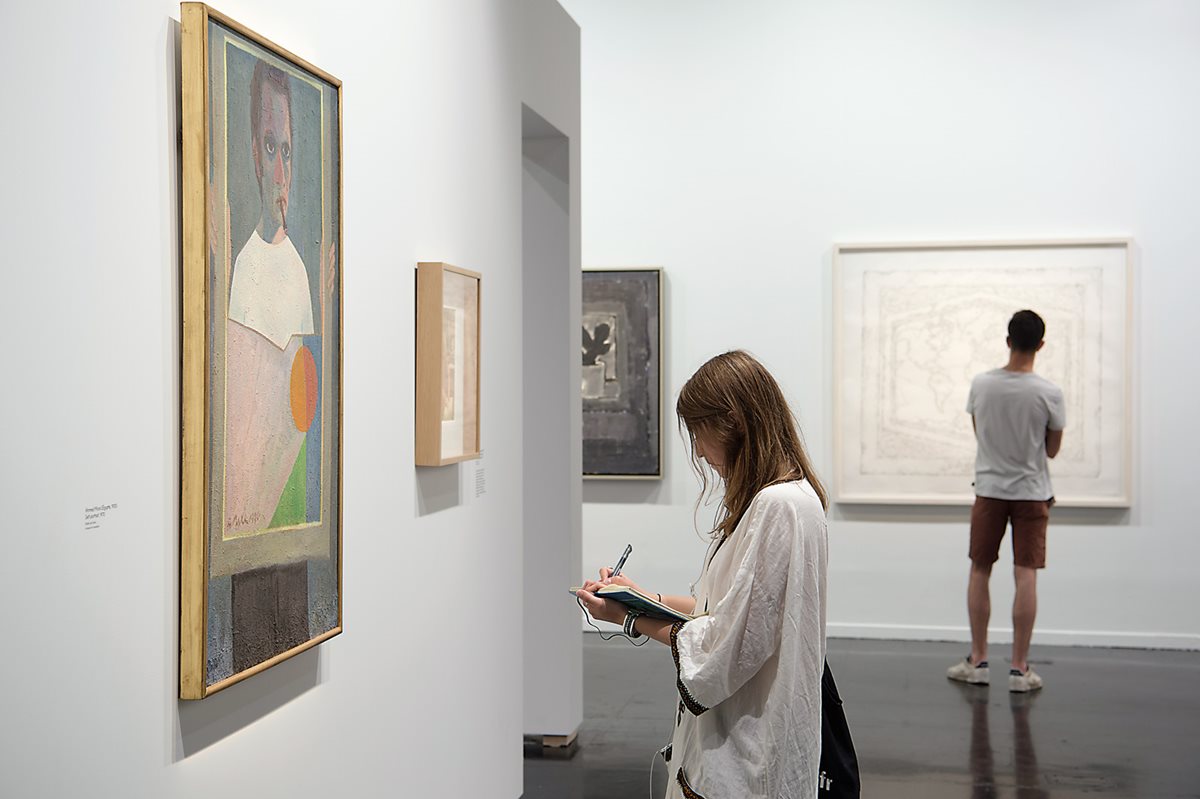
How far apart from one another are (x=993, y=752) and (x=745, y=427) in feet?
11.3

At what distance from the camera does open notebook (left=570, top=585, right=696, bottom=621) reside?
7.96 feet

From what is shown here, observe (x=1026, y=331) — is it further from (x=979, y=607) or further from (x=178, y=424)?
(x=178, y=424)

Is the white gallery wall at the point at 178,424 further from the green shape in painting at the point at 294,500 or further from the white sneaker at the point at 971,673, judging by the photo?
the white sneaker at the point at 971,673

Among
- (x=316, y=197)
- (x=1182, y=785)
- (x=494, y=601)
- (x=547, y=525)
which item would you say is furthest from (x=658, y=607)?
(x=1182, y=785)

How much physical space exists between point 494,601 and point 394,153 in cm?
164

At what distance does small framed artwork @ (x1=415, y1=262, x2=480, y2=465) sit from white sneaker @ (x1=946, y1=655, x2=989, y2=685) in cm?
372

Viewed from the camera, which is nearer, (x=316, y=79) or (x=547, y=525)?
(x=316, y=79)

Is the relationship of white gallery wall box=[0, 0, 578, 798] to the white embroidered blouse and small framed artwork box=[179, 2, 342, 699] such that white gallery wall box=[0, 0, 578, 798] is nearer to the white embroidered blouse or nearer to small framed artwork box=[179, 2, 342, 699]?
small framed artwork box=[179, 2, 342, 699]

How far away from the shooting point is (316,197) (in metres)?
2.66

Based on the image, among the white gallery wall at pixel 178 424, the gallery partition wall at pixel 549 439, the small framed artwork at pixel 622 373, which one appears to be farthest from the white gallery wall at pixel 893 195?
the white gallery wall at pixel 178 424

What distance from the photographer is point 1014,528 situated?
6449mm

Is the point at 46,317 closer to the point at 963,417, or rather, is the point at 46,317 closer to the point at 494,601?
the point at 494,601

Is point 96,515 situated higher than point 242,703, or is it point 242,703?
point 96,515
